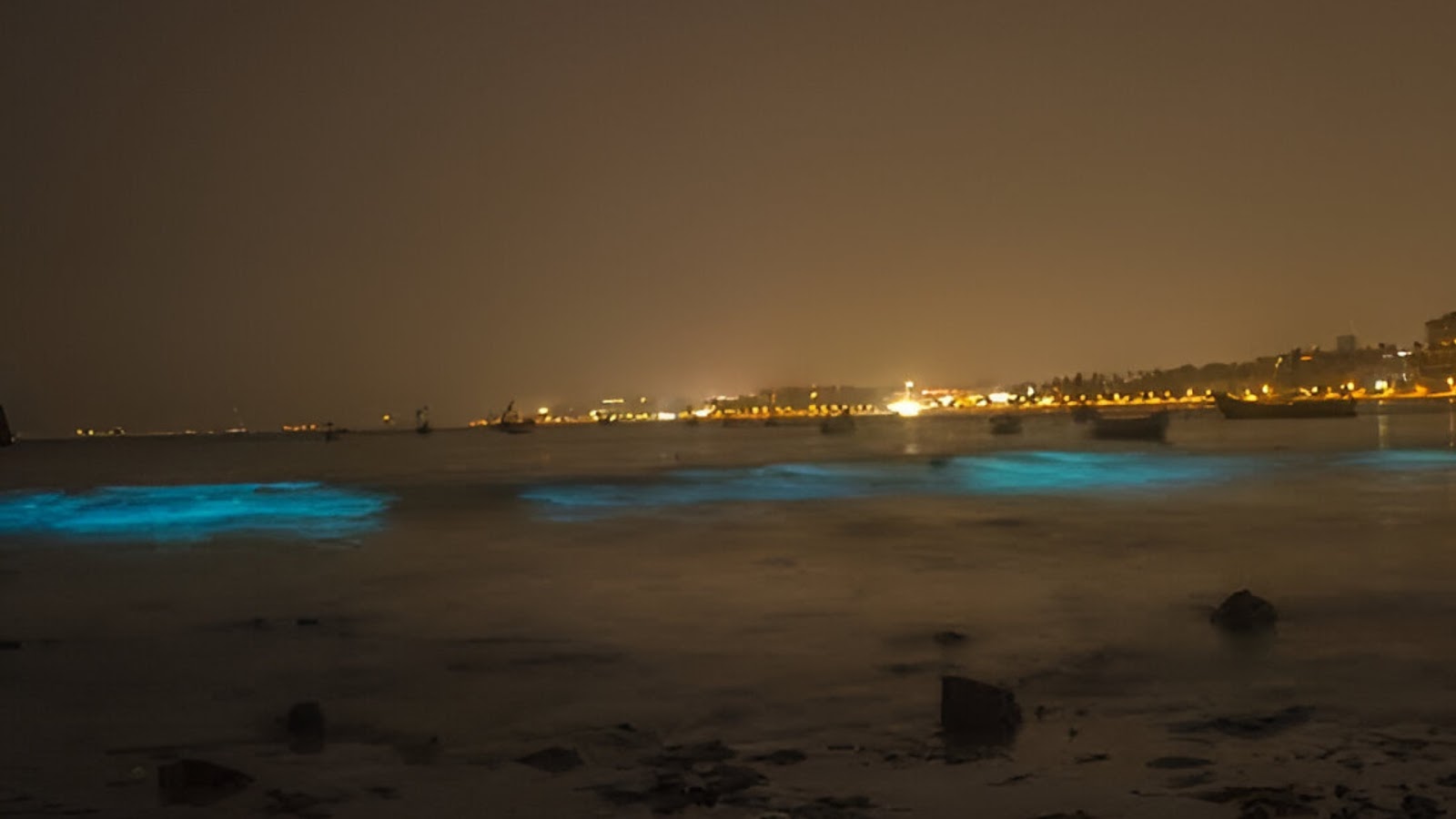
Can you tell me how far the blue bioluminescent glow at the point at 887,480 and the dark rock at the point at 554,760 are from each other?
26.0m

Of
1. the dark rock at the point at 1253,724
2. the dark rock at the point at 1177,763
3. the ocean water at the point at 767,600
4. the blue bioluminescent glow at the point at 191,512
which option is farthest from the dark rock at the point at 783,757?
the blue bioluminescent glow at the point at 191,512

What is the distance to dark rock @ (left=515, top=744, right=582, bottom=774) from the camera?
27.4ft

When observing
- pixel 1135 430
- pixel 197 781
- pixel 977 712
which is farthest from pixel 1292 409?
pixel 197 781

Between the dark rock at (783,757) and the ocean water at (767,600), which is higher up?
the dark rock at (783,757)

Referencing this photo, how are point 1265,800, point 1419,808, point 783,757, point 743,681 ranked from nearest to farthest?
point 1419,808
point 1265,800
point 783,757
point 743,681

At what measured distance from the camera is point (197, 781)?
8.09 m

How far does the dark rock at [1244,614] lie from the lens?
1299 cm

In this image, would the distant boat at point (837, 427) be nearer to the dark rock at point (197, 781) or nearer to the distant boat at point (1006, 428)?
the distant boat at point (1006, 428)

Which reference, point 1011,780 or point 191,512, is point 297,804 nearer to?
point 1011,780

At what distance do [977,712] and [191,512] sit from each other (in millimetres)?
36455

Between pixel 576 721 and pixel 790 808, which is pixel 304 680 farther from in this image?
pixel 790 808

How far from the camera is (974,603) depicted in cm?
1600

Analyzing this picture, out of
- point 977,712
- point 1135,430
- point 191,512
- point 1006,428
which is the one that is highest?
point 1006,428

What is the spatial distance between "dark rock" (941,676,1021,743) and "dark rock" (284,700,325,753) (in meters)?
4.42
